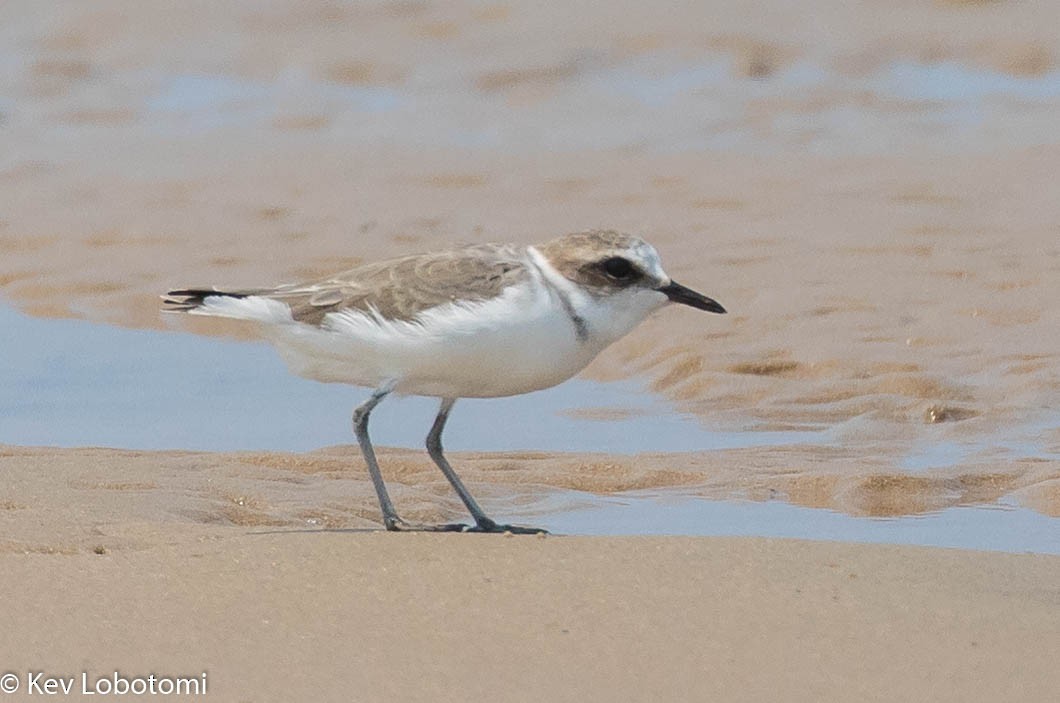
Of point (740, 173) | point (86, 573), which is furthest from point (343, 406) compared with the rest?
point (740, 173)

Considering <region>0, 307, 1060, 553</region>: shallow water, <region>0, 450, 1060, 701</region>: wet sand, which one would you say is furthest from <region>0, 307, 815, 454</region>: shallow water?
<region>0, 450, 1060, 701</region>: wet sand

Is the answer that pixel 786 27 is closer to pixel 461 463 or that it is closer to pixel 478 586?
pixel 461 463

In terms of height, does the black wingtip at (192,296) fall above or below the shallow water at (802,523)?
above

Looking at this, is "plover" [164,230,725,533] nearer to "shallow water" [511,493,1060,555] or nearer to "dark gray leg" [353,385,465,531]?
"dark gray leg" [353,385,465,531]

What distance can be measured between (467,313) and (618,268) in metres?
0.53

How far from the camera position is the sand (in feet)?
15.4

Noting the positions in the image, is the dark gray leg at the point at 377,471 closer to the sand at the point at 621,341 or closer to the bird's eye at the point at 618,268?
the sand at the point at 621,341

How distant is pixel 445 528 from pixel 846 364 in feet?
11.7

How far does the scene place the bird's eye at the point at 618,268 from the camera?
6047 mm

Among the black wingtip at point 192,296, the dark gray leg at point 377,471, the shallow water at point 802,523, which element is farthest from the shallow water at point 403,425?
the black wingtip at point 192,296

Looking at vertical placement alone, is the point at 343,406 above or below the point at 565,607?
below

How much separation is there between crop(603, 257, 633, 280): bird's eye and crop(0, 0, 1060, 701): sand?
912 millimetres

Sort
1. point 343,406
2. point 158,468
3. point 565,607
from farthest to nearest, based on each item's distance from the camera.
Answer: point 343,406 < point 158,468 < point 565,607

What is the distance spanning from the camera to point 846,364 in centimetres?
931
